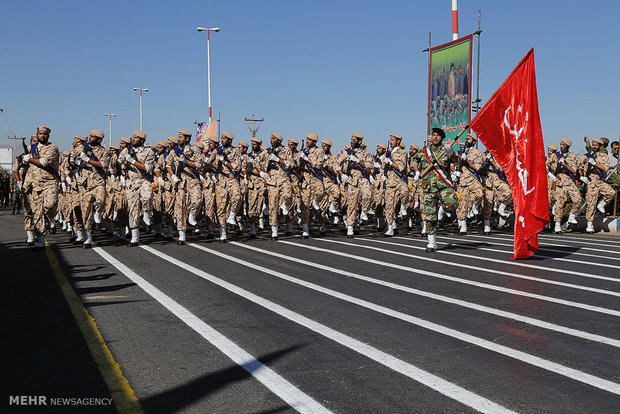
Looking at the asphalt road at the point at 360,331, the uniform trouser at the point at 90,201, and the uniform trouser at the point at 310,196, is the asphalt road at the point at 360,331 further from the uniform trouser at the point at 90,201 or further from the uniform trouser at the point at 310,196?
the uniform trouser at the point at 310,196

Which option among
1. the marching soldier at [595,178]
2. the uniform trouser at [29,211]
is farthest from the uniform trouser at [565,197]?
the uniform trouser at [29,211]

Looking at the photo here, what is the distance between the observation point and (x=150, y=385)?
12.9 feet

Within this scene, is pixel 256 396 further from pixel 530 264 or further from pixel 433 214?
pixel 433 214

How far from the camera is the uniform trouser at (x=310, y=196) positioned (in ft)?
49.4

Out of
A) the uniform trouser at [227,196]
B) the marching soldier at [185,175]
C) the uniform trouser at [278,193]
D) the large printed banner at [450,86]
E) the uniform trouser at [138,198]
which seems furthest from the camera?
the large printed banner at [450,86]

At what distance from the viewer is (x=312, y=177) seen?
15922mm

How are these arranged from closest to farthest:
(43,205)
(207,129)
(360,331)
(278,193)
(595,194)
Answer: (360,331) → (43,205) → (278,193) → (595,194) → (207,129)

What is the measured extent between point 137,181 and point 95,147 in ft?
3.56

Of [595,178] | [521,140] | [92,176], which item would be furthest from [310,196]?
[595,178]

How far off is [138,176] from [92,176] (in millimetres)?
919

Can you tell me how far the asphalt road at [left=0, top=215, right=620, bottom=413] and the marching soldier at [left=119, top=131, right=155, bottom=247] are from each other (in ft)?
9.80

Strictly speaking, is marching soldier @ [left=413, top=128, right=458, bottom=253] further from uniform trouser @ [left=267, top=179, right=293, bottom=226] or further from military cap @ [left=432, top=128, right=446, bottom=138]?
uniform trouser @ [left=267, top=179, right=293, bottom=226]

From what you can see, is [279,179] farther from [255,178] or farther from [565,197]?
[565,197]

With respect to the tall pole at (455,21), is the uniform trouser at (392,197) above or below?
below
